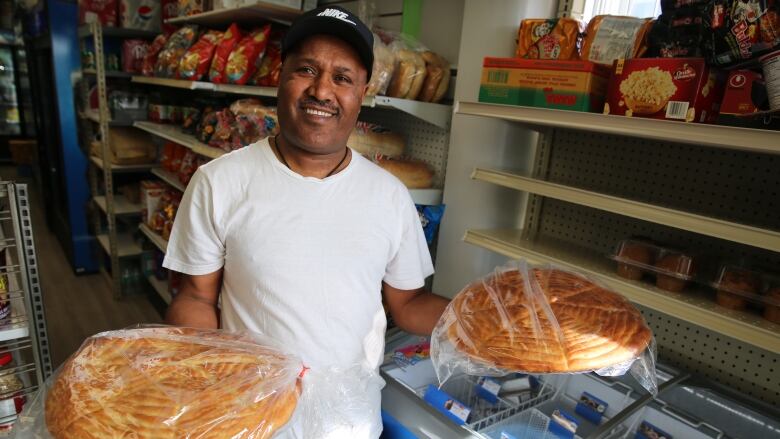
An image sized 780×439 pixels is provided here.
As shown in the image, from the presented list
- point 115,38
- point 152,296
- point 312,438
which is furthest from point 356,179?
point 115,38

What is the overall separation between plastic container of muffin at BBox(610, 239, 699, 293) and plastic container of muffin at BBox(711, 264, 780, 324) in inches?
3.0

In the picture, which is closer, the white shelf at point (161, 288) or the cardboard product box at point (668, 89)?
the cardboard product box at point (668, 89)

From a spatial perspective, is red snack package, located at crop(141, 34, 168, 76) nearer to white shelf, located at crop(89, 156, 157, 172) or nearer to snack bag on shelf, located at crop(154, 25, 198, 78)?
snack bag on shelf, located at crop(154, 25, 198, 78)

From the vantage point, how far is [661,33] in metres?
1.19

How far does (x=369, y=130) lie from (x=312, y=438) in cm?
137

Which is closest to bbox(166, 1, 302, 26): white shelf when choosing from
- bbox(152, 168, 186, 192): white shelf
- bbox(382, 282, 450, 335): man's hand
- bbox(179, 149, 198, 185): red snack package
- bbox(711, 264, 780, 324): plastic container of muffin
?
bbox(179, 149, 198, 185): red snack package

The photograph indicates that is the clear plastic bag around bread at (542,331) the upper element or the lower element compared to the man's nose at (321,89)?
lower

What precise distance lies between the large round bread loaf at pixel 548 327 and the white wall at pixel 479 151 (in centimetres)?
87

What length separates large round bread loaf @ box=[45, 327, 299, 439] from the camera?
0.67m

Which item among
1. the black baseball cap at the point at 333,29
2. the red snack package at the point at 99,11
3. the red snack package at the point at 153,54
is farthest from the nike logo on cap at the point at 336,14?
the red snack package at the point at 99,11

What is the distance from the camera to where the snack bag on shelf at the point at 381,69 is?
5.84 feet

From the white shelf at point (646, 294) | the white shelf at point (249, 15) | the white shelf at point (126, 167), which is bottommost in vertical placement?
the white shelf at point (126, 167)

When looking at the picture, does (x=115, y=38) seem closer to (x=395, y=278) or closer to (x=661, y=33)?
(x=395, y=278)

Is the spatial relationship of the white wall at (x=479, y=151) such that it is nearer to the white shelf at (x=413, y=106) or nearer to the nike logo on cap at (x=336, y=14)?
the white shelf at (x=413, y=106)
